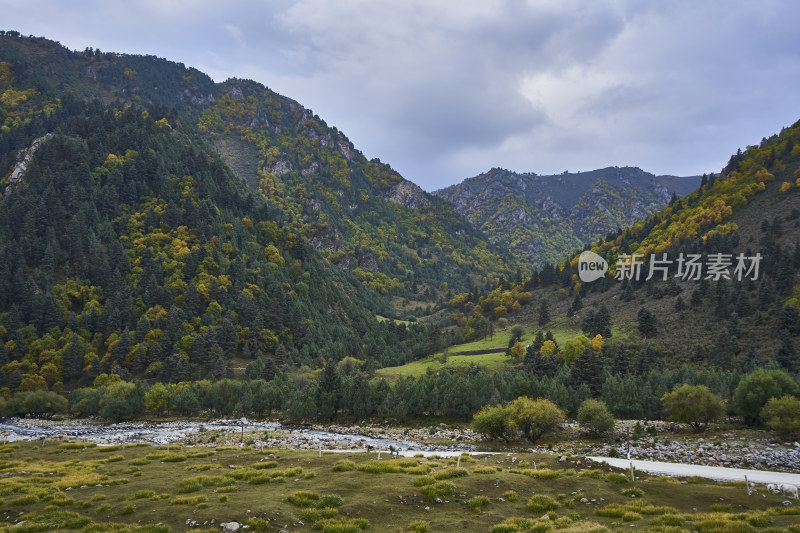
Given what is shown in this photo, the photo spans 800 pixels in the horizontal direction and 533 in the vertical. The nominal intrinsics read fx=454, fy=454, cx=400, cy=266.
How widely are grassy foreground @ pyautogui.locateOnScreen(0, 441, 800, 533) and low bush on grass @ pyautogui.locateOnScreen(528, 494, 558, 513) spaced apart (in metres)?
0.05

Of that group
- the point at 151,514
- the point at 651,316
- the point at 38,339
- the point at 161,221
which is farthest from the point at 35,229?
the point at 651,316

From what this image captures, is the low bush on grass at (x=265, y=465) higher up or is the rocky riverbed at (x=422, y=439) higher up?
the low bush on grass at (x=265, y=465)

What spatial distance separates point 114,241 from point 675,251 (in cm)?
22181

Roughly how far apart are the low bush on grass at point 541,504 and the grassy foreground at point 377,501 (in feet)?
0.18

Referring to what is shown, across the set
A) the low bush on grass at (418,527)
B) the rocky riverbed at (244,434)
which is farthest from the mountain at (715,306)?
the low bush on grass at (418,527)

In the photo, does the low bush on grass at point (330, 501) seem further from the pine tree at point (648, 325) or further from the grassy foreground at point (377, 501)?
the pine tree at point (648, 325)

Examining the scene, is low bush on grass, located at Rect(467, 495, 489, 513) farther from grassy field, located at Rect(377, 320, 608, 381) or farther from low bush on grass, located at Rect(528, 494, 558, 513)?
grassy field, located at Rect(377, 320, 608, 381)

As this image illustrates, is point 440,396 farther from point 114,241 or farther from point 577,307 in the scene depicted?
point 114,241

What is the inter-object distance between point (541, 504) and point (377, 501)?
9061 millimetres

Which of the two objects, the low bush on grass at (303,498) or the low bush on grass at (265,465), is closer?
the low bush on grass at (303,498)

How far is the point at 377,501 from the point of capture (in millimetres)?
24984

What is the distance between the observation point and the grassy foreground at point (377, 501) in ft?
69.5

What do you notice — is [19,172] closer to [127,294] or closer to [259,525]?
[127,294]

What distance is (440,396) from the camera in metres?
98.2
